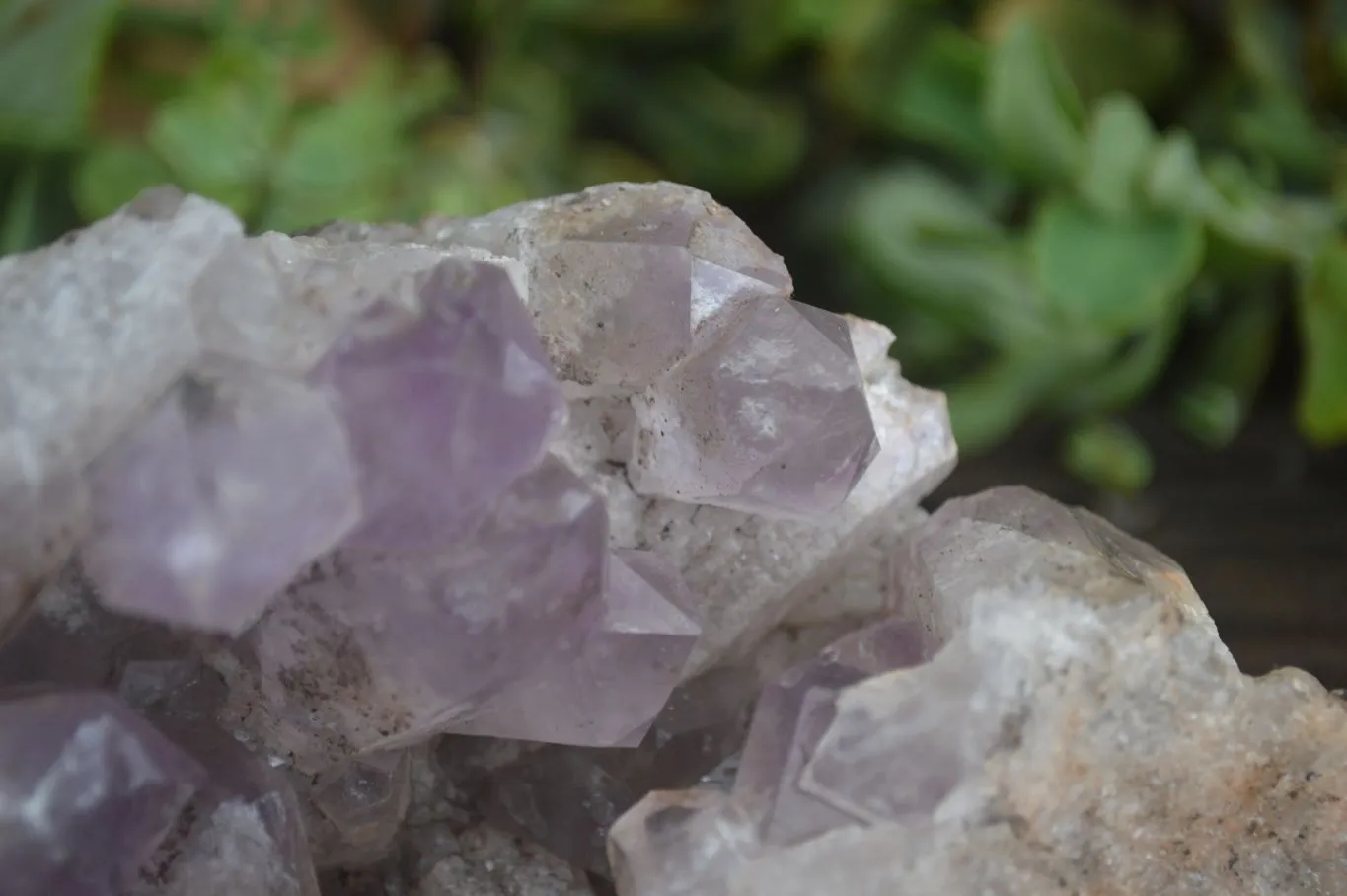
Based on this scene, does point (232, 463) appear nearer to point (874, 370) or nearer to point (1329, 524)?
point (874, 370)

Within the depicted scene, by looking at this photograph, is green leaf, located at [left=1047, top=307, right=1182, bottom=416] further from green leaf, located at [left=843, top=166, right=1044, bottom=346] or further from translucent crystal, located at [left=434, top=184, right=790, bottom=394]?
translucent crystal, located at [left=434, top=184, right=790, bottom=394]

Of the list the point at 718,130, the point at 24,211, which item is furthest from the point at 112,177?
the point at 718,130

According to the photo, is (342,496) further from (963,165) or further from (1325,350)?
(963,165)

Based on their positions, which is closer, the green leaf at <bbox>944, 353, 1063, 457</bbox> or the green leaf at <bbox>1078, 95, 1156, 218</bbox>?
the green leaf at <bbox>1078, 95, 1156, 218</bbox>

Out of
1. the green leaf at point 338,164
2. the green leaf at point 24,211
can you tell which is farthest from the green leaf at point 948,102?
the green leaf at point 24,211

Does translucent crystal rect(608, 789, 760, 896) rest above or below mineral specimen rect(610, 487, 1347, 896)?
below

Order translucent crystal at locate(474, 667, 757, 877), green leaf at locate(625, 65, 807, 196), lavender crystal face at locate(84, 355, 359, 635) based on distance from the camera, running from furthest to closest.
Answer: green leaf at locate(625, 65, 807, 196) < translucent crystal at locate(474, 667, 757, 877) < lavender crystal face at locate(84, 355, 359, 635)

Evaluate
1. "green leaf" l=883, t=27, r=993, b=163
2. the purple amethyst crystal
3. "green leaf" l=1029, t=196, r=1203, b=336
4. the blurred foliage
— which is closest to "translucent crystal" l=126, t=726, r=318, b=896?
the purple amethyst crystal
